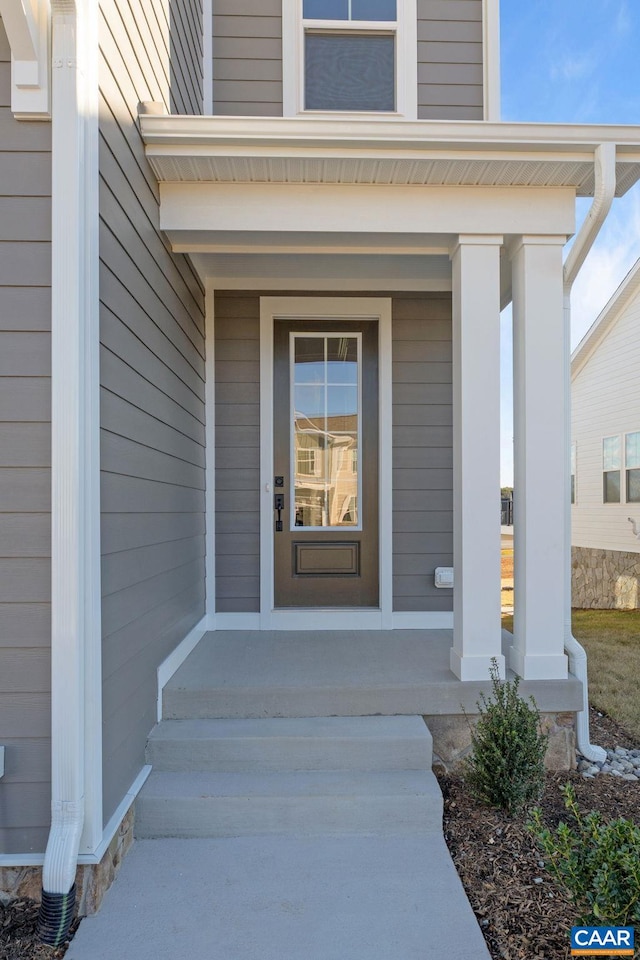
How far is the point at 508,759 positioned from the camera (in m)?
2.18

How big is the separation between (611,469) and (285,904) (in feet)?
28.4

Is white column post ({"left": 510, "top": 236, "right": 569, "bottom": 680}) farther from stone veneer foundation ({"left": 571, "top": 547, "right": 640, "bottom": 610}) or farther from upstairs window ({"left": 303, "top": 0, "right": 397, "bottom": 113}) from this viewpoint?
stone veneer foundation ({"left": 571, "top": 547, "right": 640, "bottom": 610})

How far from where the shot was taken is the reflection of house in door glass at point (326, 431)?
3746mm

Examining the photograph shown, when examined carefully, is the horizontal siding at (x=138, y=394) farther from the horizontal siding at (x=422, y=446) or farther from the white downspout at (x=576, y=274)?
the white downspout at (x=576, y=274)

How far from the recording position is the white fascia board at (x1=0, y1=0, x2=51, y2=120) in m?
1.62

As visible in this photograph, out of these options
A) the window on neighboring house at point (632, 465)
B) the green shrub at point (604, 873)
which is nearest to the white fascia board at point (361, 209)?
the green shrub at point (604, 873)

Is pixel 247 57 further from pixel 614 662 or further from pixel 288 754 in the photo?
pixel 614 662

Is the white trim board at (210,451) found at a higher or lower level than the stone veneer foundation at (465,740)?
higher

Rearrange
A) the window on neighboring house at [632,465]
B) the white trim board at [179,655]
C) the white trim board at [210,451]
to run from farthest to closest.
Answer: the window on neighboring house at [632,465] → the white trim board at [210,451] → the white trim board at [179,655]

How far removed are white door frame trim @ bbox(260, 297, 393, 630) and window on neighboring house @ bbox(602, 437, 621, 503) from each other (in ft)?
21.2

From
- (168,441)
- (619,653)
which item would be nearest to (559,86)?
(619,653)

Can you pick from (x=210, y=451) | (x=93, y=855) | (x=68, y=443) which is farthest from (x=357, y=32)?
(x=93, y=855)

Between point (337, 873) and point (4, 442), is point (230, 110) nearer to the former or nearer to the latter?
point (4, 442)

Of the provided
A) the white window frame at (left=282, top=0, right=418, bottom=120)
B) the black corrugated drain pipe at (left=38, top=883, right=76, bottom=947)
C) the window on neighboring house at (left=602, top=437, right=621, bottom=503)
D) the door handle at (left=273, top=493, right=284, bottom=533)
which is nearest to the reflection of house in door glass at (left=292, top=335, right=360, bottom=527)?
the door handle at (left=273, top=493, right=284, bottom=533)
